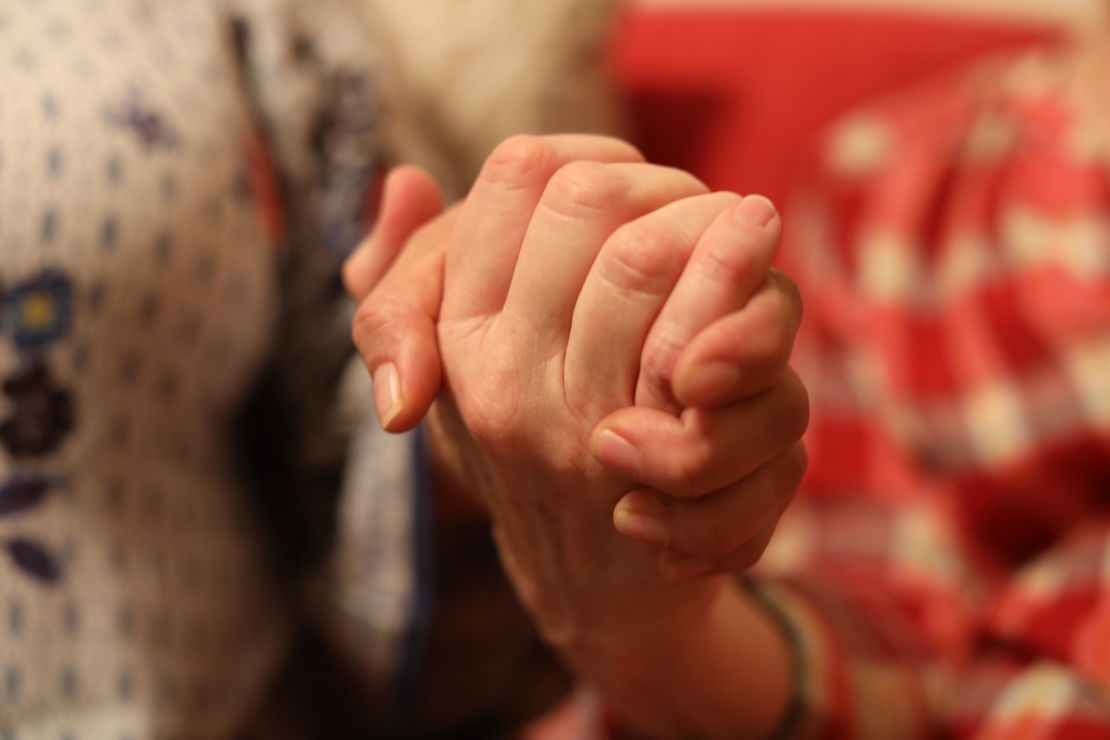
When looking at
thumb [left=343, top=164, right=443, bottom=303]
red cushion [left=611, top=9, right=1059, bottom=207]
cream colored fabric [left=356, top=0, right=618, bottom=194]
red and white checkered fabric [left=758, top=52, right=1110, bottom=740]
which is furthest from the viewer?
red cushion [left=611, top=9, right=1059, bottom=207]

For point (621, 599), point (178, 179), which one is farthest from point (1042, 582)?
point (178, 179)

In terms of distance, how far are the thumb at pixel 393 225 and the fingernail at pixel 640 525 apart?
132mm

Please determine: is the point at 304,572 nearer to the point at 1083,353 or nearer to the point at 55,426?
the point at 55,426

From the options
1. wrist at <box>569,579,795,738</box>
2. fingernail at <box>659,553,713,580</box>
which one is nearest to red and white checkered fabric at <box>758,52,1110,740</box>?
wrist at <box>569,579,795,738</box>

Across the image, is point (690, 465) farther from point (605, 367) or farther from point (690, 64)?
point (690, 64)

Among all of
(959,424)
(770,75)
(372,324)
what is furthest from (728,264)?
(770,75)

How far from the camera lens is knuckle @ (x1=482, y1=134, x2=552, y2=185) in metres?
0.25

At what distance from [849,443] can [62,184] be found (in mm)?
458

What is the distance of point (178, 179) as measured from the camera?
1.24 ft

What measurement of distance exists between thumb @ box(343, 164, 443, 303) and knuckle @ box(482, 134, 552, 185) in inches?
2.8

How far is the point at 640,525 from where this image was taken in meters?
0.23

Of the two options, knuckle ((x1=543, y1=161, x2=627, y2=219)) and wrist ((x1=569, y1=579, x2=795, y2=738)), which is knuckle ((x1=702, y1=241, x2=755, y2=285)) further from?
wrist ((x1=569, y1=579, x2=795, y2=738))

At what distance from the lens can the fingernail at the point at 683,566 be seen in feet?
0.80

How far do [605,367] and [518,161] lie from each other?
2.4 inches
